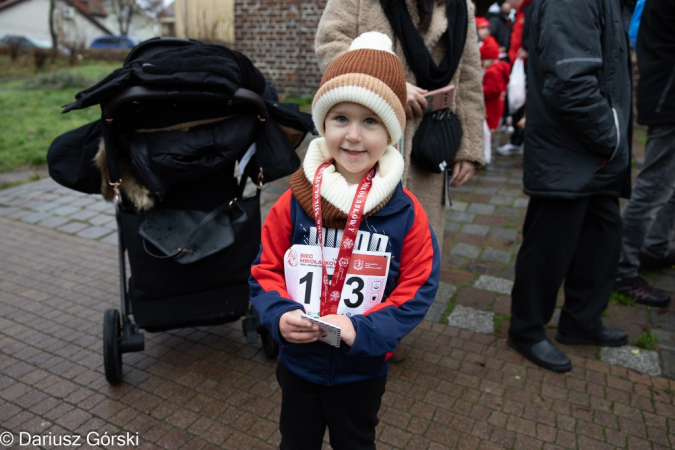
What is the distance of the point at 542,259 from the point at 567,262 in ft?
0.45

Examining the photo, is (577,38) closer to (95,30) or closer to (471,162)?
(471,162)

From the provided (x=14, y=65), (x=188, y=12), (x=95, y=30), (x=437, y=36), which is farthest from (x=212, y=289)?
(x=95, y=30)

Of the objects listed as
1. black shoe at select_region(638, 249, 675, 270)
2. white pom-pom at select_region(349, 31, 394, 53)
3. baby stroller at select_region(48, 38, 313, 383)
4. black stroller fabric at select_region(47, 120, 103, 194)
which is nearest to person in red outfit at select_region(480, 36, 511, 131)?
black shoe at select_region(638, 249, 675, 270)

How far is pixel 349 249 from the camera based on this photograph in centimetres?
175

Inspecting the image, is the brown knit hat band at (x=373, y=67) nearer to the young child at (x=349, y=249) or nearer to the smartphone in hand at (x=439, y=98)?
the young child at (x=349, y=249)

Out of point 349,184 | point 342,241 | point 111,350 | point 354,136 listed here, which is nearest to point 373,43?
point 354,136

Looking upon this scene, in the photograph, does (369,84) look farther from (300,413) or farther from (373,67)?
(300,413)

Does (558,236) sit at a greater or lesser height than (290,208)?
lesser

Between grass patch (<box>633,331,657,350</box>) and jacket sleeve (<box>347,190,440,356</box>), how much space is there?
2182 millimetres

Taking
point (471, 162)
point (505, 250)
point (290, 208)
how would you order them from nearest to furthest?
1. point (290, 208)
2. point (471, 162)
3. point (505, 250)

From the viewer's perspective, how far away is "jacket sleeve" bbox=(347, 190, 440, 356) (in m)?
1.67

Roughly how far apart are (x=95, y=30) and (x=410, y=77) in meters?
63.5

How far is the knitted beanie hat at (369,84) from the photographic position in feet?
5.65

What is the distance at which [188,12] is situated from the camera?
38.1 feet
